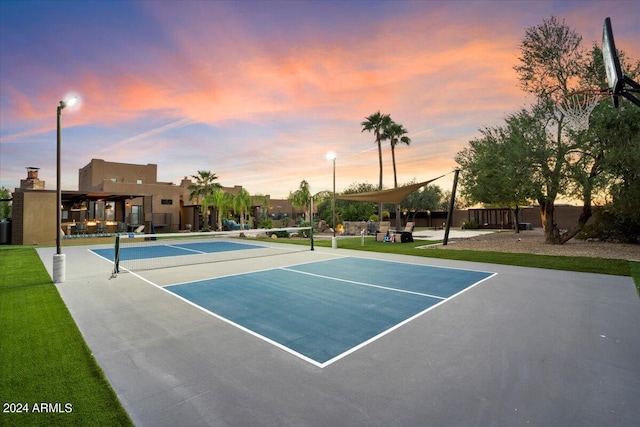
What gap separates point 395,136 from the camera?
36531 mm

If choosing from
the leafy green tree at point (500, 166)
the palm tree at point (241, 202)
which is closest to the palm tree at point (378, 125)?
the leafy green tree at point (500, 166)

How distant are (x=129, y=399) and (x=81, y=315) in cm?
403

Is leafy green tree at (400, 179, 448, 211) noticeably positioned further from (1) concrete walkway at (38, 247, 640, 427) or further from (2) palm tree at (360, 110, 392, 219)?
(1) concrete walkway at (38, 247, 640, 427)

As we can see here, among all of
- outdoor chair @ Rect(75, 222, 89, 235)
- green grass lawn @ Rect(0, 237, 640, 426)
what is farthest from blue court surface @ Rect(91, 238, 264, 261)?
outdoor chair @ Rect(75, 222, 89, 235)

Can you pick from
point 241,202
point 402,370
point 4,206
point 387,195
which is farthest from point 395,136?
point 4,206

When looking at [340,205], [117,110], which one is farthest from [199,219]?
[117,110]

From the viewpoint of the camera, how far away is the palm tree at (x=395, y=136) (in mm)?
36031

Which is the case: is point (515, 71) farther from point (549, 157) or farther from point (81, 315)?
point (81, 315)

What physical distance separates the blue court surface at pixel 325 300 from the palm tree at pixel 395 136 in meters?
26.8

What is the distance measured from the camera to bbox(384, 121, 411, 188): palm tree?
3603 cm

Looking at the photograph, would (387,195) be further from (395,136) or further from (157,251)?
(395,136)

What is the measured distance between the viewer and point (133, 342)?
4.86 m

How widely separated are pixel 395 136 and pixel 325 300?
3265 centimetres

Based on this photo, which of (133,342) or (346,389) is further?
(133,342)
